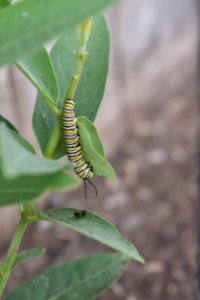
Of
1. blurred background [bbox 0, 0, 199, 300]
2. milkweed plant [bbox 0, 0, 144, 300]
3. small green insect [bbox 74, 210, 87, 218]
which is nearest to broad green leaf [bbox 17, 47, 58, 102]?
milkweed plant [bbox 0, 0, 144, 300]

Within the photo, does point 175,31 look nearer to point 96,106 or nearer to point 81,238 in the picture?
point 81,238

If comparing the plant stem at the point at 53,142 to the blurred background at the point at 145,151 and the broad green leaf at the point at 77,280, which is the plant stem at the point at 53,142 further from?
the blurred background at the point at 145,151

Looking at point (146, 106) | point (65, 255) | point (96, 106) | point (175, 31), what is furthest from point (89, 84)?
point (175, 31)

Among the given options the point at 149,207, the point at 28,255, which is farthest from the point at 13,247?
the point at 149,207

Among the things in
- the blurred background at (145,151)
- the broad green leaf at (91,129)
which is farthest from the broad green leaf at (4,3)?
the blurred background at (145,151)

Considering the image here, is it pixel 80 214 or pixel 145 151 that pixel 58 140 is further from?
pixel 145 151

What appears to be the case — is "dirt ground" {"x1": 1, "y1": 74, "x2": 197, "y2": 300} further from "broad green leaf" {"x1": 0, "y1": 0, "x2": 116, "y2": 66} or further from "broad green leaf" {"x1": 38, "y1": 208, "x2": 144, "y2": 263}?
"broad green leaf" {"x1": 0, "y1": 0, "x2": 116, "y2": 66}
